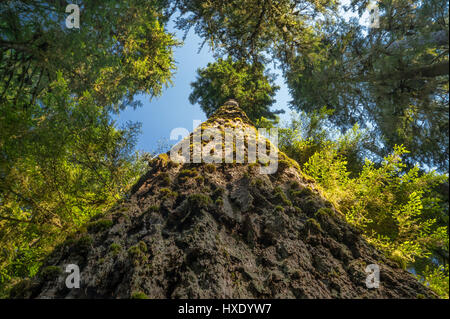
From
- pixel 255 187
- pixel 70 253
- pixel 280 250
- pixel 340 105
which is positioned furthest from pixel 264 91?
pixel 70 253

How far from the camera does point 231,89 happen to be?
1055cm

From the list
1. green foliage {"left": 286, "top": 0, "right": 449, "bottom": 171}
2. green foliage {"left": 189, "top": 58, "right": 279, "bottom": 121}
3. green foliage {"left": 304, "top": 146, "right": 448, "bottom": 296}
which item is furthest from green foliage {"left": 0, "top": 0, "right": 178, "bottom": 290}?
green foliage {"left": 189, "top": 58, "right": 279, "bottom": 121}

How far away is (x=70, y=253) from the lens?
2309 mm

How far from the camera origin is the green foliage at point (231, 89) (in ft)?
34.1

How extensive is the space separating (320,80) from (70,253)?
4.54 metres

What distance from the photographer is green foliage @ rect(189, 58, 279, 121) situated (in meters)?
10.4

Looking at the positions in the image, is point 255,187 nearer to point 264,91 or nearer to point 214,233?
point 214,233

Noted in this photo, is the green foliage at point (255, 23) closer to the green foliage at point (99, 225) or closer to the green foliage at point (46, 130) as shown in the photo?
the green foliage at point (46, 130)

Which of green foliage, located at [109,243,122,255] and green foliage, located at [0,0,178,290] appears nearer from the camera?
green foliage, located at [109,243,122,255]
